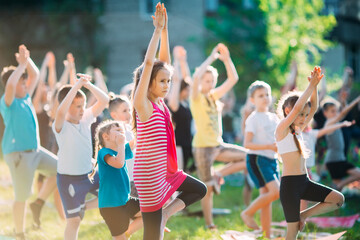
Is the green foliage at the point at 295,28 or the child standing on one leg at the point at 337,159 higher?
the green foliage at the point at 295,28

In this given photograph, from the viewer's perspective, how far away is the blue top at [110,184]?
4.32 m

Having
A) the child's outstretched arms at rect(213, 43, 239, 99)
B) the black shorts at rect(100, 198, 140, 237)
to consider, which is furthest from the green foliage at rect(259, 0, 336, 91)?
the black shorts at rect(100, 198, 140, 237)

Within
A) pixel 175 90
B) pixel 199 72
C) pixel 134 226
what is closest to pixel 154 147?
pixel 134 226

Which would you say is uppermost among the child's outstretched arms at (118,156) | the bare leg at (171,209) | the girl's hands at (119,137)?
the girl's hands at (119,137)

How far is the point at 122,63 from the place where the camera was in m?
22.1

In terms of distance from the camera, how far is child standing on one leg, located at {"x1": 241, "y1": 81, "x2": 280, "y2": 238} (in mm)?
5473

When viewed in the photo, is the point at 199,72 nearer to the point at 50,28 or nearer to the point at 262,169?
the point at 262,169

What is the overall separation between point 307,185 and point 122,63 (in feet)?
59.5

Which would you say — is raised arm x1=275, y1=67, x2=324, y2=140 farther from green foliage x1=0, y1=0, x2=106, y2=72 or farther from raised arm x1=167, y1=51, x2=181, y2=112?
green foliage x1=0, y1=0, x2=106, y2=72

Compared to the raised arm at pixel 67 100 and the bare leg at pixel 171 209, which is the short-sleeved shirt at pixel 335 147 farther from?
the raised arm at pixel 67 100

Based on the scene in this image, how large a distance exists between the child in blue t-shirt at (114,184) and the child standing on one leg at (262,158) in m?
1.60

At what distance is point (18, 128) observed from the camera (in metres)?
Result: 5.50

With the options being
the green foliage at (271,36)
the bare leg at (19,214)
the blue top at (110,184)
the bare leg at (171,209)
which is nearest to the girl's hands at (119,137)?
the blue top at (110,184)

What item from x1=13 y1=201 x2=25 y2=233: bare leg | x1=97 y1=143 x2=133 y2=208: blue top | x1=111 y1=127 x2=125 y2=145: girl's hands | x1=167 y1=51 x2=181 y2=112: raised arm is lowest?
x1=13 y1=201 x2=25 y2=233: bare leg
